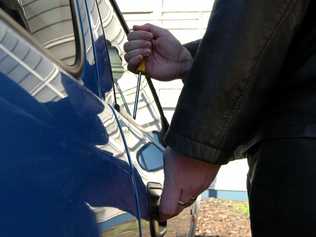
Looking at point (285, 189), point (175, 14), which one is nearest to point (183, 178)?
point (285, 189)

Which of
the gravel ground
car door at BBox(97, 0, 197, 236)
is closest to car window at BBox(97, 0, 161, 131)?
car door at BBox(97, 0, 197, 236)

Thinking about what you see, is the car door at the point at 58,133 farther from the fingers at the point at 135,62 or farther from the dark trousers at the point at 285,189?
the dark trousers at the point at 285,189

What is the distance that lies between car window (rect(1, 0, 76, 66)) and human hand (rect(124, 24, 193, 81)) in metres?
0.17

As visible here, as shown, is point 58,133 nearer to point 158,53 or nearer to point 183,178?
point 183,178

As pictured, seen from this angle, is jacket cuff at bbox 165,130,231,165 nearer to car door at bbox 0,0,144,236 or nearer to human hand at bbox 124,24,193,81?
car door at bbox 0,0,144,236

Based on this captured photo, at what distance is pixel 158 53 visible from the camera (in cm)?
184

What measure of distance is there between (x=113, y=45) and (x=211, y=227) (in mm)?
5187

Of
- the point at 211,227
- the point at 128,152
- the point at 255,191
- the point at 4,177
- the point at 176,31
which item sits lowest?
the point at 211,227

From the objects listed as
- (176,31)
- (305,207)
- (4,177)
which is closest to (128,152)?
(305,207)

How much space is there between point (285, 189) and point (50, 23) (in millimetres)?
658

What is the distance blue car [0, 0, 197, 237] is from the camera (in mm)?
1056

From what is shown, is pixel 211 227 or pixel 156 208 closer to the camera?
pixel 156 208

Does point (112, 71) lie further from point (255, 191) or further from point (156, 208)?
point (255, 191)

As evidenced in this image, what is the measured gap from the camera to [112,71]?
2.06 metres
